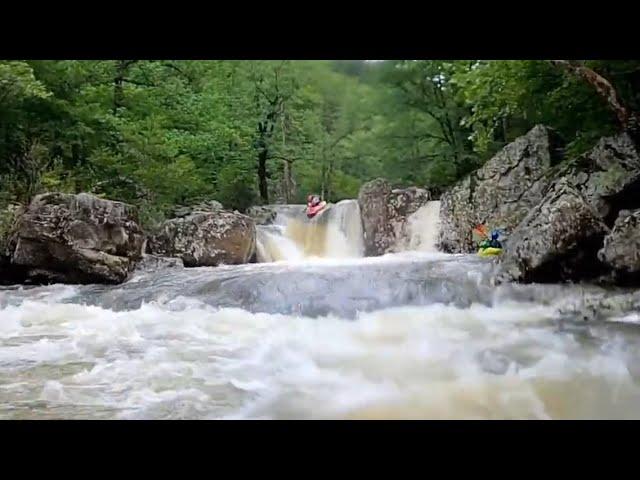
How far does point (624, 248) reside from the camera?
13.8ft

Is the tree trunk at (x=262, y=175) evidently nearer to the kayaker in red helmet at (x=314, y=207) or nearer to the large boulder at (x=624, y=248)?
the kayaker in red helmet at (x=314, y=207)

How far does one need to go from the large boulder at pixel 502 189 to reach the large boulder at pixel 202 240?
9.43ft

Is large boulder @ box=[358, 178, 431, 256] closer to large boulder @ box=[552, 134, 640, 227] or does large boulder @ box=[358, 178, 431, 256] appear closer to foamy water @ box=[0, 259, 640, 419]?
large boulder @ box=[552, 134, 640, 227]

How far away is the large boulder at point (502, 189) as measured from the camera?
291 inches

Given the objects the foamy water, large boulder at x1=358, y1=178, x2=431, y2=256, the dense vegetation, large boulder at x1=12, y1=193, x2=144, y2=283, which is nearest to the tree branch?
the dense vegetation

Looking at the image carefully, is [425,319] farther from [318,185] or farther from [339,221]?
[318,185]

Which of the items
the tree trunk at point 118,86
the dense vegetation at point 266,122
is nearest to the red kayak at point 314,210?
the dense vegetation at point 266,122

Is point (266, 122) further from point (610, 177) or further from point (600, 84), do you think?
point (610, 177)

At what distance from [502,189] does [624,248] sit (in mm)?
3454

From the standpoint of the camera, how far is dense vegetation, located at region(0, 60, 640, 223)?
6.61m

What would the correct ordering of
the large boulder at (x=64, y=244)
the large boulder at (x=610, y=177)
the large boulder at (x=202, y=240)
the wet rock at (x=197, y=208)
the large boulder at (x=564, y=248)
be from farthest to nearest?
the wet rock at (x=197, y=208) → the large boulder at (x=202, y=240) → the large boulder at (x=64, y=244) → the large boulder at (x=610, y=177) → the large boulder at (x=564, y=248)

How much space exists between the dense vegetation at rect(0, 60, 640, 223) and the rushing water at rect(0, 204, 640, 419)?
8.06 ft

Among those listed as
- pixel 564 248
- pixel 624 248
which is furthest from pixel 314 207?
pixel 624 248
